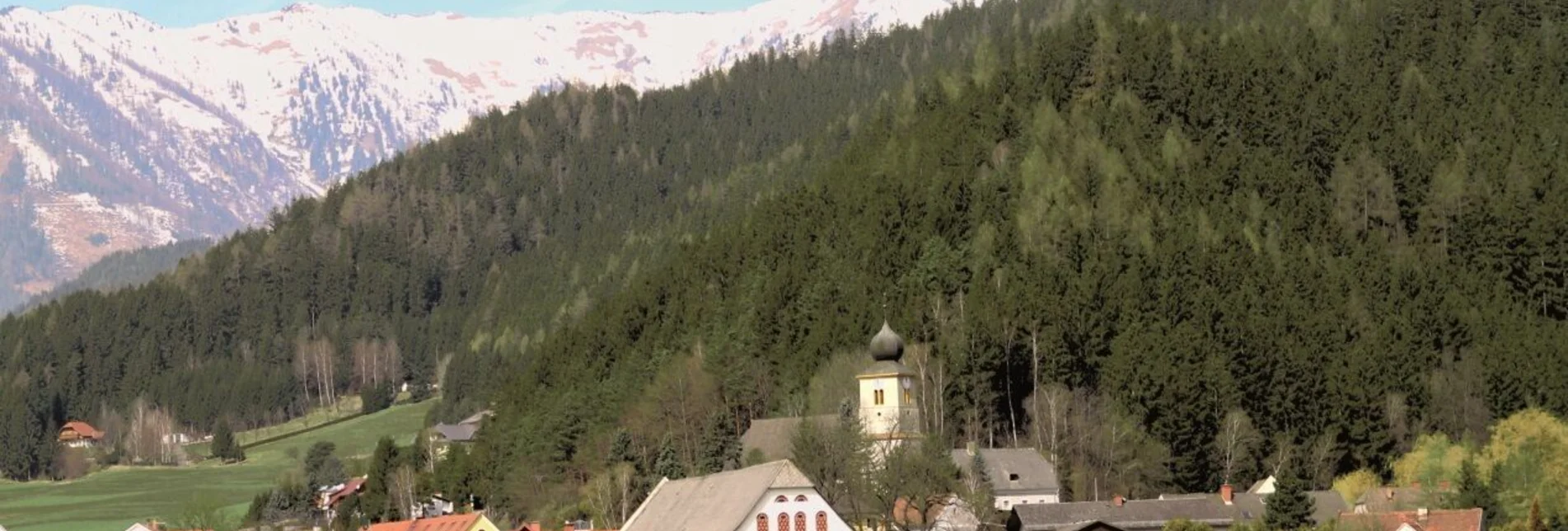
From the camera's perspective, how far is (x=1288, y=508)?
5039 inches

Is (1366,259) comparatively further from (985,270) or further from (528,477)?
(528,477)

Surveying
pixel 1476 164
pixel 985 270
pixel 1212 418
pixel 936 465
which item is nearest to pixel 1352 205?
pixel 1476 164

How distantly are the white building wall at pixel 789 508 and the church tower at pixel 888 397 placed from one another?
14.5m

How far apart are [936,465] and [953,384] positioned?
76.4ft

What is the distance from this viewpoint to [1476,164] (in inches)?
7849

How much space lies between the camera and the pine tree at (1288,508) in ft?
419

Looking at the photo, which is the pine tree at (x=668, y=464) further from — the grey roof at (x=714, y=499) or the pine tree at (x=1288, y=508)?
the pine tree at (x=1288, y=508)

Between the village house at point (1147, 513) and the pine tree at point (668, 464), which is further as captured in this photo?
the pine tree at point (668, 464)

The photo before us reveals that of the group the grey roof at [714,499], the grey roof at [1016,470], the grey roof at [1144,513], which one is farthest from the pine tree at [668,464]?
the grey roof at [1144,513]

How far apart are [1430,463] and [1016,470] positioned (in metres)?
23.1

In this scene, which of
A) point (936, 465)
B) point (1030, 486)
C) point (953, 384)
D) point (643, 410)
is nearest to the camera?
point (936, 465)

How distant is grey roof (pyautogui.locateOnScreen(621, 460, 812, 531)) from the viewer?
127 m

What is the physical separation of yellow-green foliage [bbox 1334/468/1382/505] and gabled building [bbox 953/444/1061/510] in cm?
1541

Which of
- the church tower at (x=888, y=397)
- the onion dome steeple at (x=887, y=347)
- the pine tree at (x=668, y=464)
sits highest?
the onion dome steeple at (x=887, y=347)
